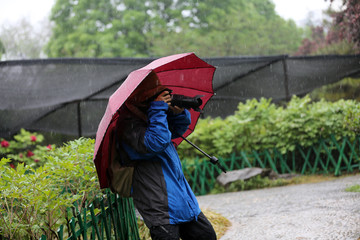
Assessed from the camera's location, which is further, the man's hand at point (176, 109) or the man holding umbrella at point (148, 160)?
the man's hand at point (176, 109)

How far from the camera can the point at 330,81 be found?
1038 cm

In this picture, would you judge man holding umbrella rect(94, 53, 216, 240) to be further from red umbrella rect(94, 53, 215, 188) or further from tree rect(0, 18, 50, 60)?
tree rect(0, 18, 50, 60)

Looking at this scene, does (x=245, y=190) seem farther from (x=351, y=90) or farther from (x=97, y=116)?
(x=351, y=90)

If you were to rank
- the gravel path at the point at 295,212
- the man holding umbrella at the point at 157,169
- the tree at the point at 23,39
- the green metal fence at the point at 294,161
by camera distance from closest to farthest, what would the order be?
the man holding umbrella at the point at 157,169
the gravel path at the point at 295,212
the green metal fence at the point at 294,161
the tree at the point at 23,39

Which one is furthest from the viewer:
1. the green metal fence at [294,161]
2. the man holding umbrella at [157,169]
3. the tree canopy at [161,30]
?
the tree canopy at [161,30]

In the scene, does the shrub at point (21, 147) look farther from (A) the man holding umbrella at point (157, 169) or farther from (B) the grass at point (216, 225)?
(A) the man holding umbrella at point (157, 169)

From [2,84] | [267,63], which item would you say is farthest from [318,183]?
[2,84]

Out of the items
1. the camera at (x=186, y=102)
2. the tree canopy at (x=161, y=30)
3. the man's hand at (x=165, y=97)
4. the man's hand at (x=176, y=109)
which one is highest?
the tree canopy at (x=161, y=30)

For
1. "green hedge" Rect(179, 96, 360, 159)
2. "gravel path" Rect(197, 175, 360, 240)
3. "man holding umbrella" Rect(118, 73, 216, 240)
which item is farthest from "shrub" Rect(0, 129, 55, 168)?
"man holding umbrella" Rect(118, 73, 216, 240)

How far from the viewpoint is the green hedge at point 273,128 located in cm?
759

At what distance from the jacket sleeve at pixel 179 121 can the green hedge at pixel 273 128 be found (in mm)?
5371

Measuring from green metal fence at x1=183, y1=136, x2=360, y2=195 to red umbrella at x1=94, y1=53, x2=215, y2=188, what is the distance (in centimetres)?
481

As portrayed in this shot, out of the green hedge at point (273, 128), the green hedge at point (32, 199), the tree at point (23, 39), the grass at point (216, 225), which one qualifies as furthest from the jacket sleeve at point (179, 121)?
the tree at point (23, 39)

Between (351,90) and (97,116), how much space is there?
29.3 feet
